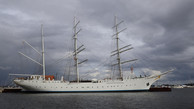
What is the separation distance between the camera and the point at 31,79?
1923 inches

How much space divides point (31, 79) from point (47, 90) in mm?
6230

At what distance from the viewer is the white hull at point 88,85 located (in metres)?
47.6

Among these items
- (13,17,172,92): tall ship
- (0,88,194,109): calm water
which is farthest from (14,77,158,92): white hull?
(0,88,194,109): calm water

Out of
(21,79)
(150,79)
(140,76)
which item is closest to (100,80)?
(140,76)

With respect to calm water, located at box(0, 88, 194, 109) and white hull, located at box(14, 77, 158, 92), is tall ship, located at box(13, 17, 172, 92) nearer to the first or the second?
white hull, located at box(14, 77, 158, 92)

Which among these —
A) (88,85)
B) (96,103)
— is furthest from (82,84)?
(96,103)

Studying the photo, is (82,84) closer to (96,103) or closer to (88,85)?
(88,85)

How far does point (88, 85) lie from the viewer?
4834 cm

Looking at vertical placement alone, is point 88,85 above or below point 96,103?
above

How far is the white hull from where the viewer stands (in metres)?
47.6

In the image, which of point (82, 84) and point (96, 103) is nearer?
point (96, 103)

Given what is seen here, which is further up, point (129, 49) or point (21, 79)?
point (129, 49)

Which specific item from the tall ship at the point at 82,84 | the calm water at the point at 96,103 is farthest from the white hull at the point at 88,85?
the calm water at the point at 96,103

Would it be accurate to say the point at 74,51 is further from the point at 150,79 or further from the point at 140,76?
the point at 150,79
